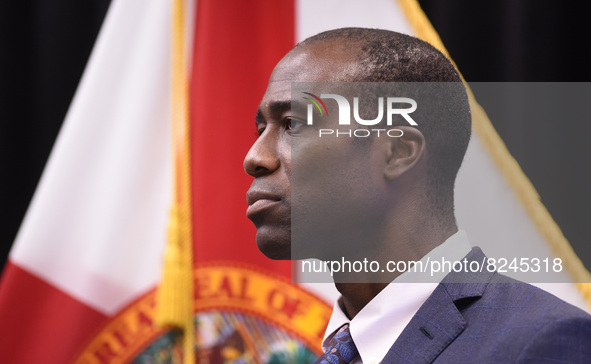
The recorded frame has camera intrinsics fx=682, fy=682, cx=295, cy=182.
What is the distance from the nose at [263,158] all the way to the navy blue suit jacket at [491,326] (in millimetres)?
219

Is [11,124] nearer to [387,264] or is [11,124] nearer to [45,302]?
[45,302]

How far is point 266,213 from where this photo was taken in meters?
0.73

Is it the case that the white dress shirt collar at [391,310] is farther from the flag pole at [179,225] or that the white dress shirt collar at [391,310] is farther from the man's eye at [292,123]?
the flag pole at [179,225]

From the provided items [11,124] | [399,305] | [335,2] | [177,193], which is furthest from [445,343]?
[11,124]

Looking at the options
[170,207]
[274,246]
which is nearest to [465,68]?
[170,207]

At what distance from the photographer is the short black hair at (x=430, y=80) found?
2.47 feet

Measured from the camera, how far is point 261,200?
0.74m

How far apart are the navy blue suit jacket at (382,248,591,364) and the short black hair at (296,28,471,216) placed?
0.10m

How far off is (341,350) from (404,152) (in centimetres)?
22

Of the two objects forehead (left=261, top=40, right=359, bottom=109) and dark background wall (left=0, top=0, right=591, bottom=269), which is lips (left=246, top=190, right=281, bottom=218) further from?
dark background wall (left=0, top=0, right=591, bottom=269)

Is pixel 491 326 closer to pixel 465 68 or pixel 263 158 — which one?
pixel 263 158

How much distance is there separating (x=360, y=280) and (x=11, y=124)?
1.24 metres

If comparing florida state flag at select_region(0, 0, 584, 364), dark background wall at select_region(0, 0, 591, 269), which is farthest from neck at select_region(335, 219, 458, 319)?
dark background wall at select_region(0, 0, 591, 269)

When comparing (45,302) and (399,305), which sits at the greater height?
(45,302)
